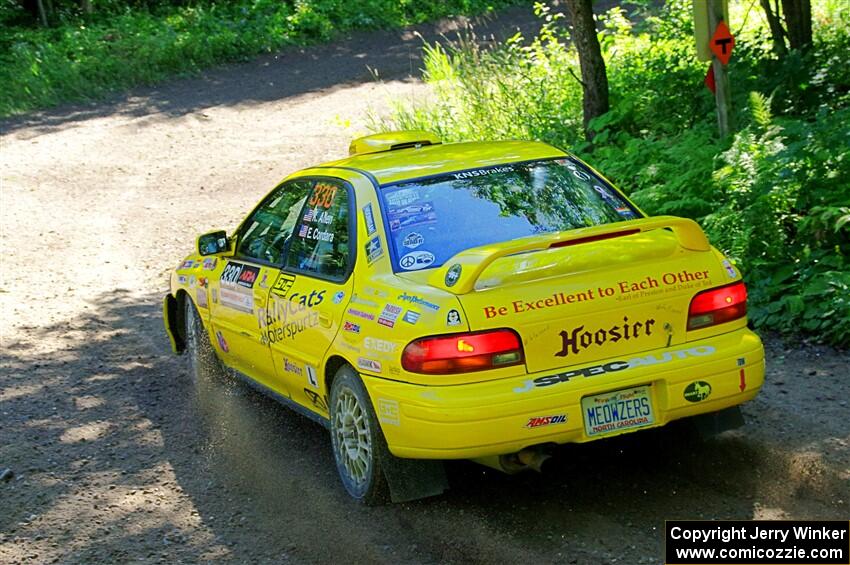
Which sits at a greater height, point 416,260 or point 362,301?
point 416,260

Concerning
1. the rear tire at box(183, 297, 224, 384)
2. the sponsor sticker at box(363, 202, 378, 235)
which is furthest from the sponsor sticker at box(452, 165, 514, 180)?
the rear tire at box(183, 297, 224, 384)

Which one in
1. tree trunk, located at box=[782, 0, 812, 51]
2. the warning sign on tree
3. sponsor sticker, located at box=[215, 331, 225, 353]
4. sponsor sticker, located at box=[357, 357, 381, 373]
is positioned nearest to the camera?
sponsor sticker, located at box=[357, 357, 381, 373]

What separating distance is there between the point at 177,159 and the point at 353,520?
43.8ft

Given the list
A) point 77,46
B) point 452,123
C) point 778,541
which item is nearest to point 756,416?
point 778,541

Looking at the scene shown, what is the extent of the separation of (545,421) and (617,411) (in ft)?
1.18

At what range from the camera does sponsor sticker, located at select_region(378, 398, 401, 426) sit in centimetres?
525

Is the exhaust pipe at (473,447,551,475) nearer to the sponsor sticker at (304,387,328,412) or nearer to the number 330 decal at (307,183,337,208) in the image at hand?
the sponsor sticker at (304,387,328,412)

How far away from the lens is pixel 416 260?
568 centimetres

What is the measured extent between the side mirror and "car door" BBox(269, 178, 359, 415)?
3.19 feet

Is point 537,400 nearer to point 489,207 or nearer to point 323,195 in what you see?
point 489,207

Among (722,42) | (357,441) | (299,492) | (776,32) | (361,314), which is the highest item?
(722,42)

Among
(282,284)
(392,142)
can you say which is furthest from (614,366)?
(392,142)

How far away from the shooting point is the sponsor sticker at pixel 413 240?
5.79m

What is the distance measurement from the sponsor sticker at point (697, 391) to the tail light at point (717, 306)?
266 mm
